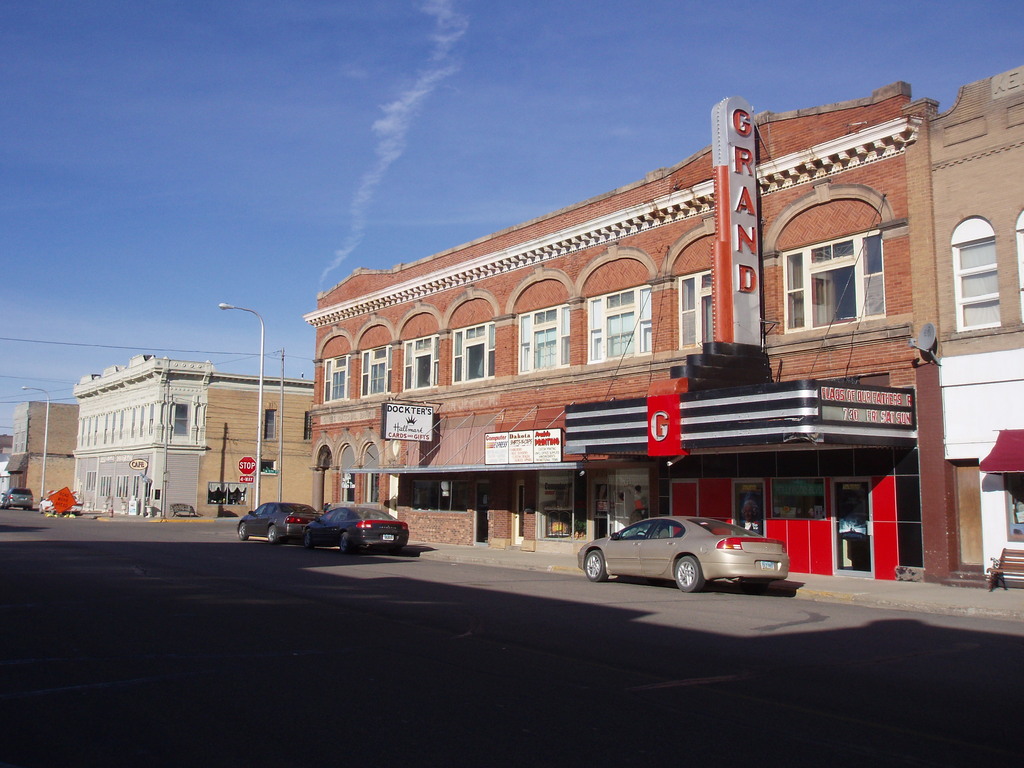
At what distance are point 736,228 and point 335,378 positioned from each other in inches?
867

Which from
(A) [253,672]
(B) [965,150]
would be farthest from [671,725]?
(B) [965,150]

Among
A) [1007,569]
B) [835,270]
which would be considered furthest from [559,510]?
[1007,569]

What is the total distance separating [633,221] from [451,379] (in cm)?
963

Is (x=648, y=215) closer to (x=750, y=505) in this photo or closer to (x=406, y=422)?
(x=750, y=505)

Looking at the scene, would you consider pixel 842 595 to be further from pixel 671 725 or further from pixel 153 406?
pixel 153 406

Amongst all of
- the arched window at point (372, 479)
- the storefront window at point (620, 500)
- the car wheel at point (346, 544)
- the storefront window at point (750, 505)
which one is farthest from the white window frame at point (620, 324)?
the arched window at point (372, 479)

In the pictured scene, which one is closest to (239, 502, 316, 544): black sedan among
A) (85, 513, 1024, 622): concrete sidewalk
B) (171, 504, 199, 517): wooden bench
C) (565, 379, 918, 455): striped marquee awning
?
(85, 513, 1024, 622): concrete sidewalk

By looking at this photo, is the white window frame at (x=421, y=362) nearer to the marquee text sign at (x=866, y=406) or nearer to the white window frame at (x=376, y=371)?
the white window frame at (x=376, y=371)

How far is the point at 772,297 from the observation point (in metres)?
20.9

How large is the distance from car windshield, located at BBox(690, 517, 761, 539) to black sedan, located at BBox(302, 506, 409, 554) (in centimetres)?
1109

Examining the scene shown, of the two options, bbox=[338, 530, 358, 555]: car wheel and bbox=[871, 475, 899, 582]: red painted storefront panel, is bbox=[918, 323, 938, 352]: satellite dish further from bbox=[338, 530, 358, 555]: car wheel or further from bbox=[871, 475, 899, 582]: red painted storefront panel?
bbox=[338, 530, 358, 555]: car wheel

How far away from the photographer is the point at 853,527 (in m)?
19.0

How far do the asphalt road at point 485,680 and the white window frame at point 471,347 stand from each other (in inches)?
582

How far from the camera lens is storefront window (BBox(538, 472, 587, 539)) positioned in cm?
2603
